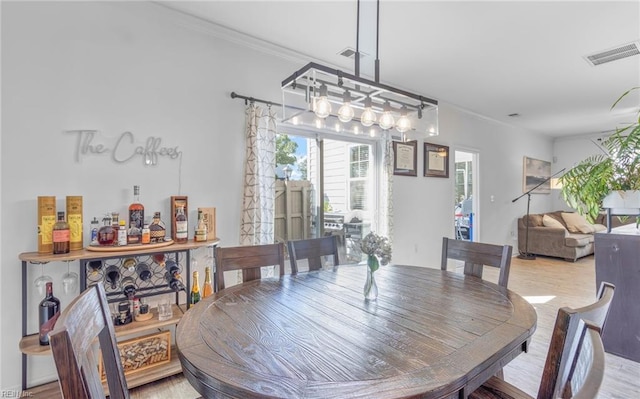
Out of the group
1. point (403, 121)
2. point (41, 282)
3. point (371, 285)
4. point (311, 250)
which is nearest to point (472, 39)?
point (403, 121)

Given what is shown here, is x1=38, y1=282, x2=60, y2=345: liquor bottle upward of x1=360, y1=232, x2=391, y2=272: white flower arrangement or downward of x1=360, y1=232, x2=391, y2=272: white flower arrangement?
downward

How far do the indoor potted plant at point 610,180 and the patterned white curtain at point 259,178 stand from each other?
255 cm

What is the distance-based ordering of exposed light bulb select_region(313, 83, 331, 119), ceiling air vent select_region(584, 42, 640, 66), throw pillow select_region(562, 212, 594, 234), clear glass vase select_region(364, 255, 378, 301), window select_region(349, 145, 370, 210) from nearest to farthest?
1. clear glass vase select_region(364, 255, 378, 301)
2. exposed light bulb select_region(313, 83, 331, 119)
3. ceiling air vent select_region(584, 42, 640, 66)
4. window select_region(349, 145, 370, 210)
5. throw pillow select_region(562, 212, 594, 234)

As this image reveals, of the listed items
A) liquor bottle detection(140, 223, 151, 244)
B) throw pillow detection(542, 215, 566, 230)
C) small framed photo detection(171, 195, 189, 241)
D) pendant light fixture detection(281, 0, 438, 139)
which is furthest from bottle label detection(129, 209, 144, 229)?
throw pillow detection(542, 215, 566, 230)

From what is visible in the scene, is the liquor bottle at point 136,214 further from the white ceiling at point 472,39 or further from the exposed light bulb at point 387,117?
the exposed light bulb at point 387,117

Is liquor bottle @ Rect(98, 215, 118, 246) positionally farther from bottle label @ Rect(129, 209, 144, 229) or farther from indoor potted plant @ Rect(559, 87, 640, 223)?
indoor potted plant @ Rect(559, 87, 640, 223)

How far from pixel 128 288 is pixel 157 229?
43 centimetres

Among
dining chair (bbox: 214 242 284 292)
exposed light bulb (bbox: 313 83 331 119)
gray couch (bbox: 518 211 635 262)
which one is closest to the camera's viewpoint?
exposed light bulb (bbox: 313 83 331 119)

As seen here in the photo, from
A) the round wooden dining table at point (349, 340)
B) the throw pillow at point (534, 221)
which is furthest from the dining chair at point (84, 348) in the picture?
the throw pillow at point (534, 221)

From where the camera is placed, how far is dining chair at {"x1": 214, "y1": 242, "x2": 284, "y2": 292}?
177 centimetres

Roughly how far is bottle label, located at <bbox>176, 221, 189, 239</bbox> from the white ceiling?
1.68m

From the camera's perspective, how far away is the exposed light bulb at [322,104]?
165 centimetres

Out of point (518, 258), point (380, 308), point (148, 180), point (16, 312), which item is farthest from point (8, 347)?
point (518, 258)

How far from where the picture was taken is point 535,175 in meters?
7.07
